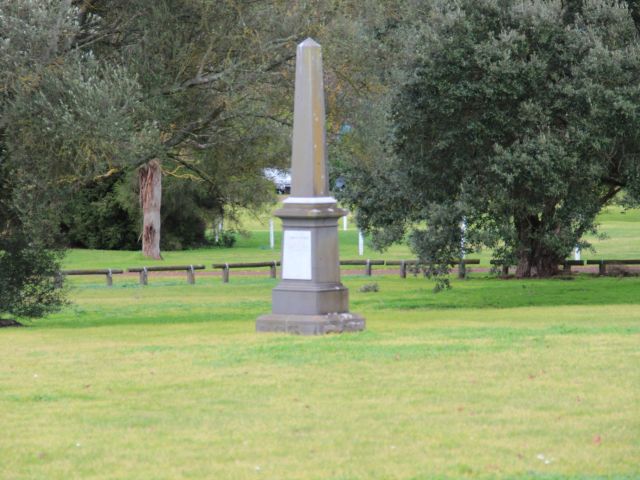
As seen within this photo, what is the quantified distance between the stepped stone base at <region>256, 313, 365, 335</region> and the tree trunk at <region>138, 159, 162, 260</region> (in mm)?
34420

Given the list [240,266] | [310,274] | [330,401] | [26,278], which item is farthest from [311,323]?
[240,266]

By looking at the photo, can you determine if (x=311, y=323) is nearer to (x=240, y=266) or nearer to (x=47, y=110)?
(x=47, y=110)

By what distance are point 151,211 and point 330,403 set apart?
1629 inches

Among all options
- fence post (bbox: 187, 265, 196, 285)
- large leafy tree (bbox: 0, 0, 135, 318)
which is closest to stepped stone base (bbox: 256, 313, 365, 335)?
large leafy tree (bbox: 0, 0, 135, 318)

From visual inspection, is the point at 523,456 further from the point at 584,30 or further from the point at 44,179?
the point at 584,30

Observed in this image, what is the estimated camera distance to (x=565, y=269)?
3594 centimetres

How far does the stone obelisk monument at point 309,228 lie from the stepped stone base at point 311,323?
0.01m

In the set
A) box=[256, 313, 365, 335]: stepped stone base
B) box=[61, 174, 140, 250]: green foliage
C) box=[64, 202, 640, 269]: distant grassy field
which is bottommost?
box=[256, 313, 365, 335]: stepped stone base

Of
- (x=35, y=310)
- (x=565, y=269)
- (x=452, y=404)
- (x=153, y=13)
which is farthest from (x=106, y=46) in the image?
(x=565, y=269)

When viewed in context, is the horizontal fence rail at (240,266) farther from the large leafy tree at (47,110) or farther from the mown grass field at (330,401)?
the mown grass field at (330,401)

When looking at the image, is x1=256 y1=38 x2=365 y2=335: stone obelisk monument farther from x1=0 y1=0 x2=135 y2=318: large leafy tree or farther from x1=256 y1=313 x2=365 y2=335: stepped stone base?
x1=0 y1=0 x2=135 y2=318: large leafy tree

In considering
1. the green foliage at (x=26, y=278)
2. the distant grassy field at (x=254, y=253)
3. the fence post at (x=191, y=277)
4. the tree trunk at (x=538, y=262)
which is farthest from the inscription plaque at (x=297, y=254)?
the distant grassy field at (x=254, y=253)

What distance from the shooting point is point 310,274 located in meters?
16.1

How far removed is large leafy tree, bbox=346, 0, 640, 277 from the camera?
834 inches
